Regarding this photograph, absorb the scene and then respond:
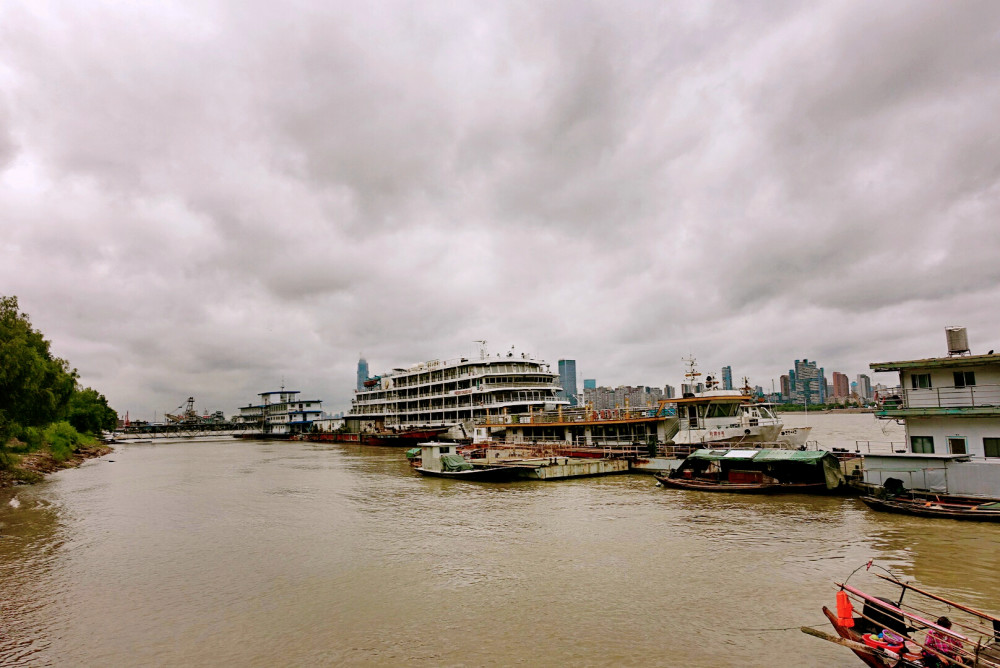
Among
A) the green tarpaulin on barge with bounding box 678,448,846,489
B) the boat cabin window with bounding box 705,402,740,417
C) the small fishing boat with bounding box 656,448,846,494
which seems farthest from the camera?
the boat cabin window with bounding box 705,402,740,417

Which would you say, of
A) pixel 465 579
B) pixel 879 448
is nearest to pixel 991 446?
pixel 465 579

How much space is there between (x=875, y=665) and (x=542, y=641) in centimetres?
636

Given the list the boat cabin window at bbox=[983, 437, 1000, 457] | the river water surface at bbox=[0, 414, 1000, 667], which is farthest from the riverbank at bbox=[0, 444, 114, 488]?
the boat cabin window at bbox=[983, 437, 1000, 457]

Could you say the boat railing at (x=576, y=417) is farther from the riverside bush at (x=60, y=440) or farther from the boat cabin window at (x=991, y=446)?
the riverside bush at (x=60, y=440)

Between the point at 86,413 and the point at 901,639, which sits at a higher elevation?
the point at 86,413

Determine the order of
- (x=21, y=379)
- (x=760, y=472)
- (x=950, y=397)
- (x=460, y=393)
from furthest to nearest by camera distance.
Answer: (x=460, y=393) → (x=21, y=379) → (x=760, y=472) → (x=950, y=397)

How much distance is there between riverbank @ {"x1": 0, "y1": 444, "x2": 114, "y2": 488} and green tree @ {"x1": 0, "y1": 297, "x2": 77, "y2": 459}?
4373mm

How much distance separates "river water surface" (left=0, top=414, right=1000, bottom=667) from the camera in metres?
11.9

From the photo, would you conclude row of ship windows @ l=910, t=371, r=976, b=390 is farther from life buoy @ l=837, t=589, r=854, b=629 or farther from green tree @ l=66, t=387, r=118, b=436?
green tree @ l=66, t=387, r=118, b=436

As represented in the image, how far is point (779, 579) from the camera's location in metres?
15.4

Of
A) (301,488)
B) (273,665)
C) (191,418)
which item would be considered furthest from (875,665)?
Answer: (191,418)

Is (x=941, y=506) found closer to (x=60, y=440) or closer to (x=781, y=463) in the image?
(x=781, y=463)

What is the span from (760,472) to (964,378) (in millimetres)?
10773

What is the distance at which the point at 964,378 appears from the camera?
2412cm
